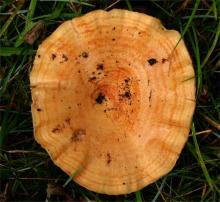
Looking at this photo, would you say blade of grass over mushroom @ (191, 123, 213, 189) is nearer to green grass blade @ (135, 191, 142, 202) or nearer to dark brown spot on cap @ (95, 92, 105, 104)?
green grass blade @ (135, 191, 142, 202)

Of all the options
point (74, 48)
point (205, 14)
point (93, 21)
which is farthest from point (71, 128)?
point (205, 14)

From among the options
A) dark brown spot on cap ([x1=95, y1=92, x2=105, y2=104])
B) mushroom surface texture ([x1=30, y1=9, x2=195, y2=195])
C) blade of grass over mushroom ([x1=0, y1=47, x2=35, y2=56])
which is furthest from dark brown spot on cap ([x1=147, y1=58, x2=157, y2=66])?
blade of grass over mushroom ([x1=0, y1=47, x2=35, y2=56])

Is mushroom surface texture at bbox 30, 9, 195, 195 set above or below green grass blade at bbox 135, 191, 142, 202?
above

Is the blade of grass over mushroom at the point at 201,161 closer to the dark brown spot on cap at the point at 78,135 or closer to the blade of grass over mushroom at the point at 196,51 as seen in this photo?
the blade of grass over mushroom at the point at 196,51

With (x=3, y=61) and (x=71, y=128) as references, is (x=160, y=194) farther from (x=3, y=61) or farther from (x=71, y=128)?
(x=3, y=61)

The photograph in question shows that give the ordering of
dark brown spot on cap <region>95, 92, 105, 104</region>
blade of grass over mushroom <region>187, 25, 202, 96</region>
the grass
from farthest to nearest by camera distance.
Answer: the grass
blade of grass over mushroom <region>187, 25, 202, 96</region>
dark brown spot on cap <region>95, 92, 105, 104</region>

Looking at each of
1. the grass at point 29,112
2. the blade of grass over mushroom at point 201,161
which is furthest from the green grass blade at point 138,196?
the blade of grass over mushroom at point 201,161
